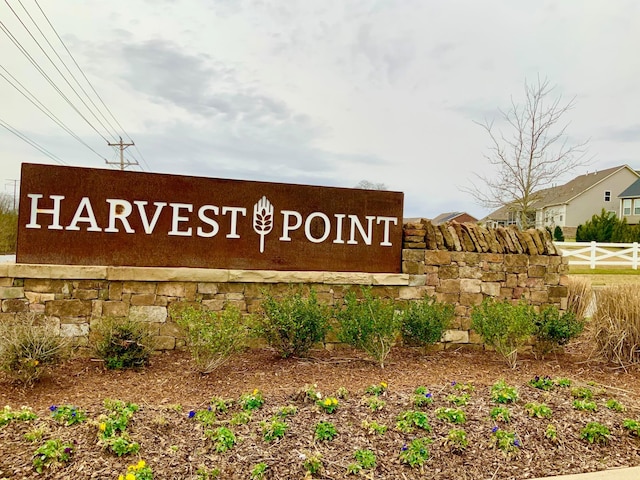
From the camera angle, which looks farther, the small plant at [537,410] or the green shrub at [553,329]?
the green shrub at [553,329]

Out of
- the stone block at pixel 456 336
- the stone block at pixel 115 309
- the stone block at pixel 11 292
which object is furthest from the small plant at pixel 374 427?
the stone block at pixel 11 292

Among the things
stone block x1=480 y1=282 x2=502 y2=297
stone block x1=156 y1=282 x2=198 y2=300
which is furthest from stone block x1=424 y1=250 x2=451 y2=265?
stone block x1=156 y1=282 x2=198 y2=300

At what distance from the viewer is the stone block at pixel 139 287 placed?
202 inches

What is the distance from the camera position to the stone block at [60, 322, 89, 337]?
16.3 ft

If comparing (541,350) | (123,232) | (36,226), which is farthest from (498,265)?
(36,226)

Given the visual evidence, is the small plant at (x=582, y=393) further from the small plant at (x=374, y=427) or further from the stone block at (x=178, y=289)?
the stone block at (x=178, y=289)

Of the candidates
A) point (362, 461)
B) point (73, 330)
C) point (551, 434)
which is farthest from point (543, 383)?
point (73, 330)

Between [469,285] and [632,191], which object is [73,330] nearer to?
[469,285]

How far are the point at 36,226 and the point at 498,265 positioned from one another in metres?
5.24

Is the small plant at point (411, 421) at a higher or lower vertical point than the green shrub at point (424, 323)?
lower

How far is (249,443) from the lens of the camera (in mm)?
3031

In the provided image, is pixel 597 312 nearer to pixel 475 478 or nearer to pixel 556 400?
pixel 556 400

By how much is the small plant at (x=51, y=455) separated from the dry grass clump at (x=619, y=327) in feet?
17.0

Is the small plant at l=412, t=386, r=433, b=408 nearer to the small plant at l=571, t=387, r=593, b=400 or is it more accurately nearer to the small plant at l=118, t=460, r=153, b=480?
the small plant at l=571, t=387, r=593, b=400
